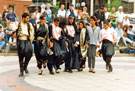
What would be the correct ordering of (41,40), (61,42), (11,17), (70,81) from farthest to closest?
(11,17)
(61,42)
(41,40)
(70,81)

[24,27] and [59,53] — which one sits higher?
[24,27]

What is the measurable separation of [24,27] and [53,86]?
266 centimetres

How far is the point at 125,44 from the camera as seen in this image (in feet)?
68.9

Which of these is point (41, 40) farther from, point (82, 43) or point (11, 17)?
point (11, 17)

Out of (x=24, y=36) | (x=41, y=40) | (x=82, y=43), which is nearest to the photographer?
(x=24, y=36)

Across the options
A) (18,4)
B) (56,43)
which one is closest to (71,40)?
(56,43)

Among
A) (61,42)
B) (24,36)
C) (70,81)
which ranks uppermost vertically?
(24,36)

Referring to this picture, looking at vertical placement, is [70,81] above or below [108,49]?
below

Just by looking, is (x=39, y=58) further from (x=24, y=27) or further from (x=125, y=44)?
(x=125, y=44)

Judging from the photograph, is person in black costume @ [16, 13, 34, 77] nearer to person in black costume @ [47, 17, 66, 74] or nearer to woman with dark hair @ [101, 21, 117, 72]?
person in black costume @ [47, 17, 66, 74]

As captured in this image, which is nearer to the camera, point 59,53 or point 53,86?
point 53,86

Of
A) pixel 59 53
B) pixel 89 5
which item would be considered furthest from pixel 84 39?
pixel 89 5

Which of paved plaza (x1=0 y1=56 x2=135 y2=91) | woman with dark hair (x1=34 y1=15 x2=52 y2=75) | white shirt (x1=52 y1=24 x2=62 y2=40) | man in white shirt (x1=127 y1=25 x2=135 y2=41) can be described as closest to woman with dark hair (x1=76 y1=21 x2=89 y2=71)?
paved plaza (x1=0 y1=56 x2=135 y2=91)

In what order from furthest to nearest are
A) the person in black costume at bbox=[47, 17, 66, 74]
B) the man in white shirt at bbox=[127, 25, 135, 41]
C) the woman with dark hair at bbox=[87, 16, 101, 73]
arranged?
the man in white shirt at bbox=[127, 25, 135, 41], the woman with dark hair at bbox=[87, 16, 101, 73], the person in black costume at bbox=[47, 17, 66, 74]
